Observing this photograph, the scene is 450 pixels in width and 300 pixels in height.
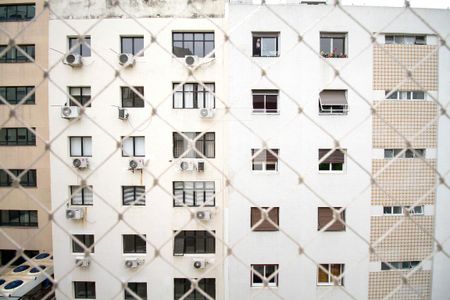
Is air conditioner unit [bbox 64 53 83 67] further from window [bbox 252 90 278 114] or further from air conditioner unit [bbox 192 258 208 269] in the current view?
air conditioner unit [bbox 192 258 208 269]

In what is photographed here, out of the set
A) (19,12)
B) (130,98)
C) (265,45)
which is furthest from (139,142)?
(19,12)

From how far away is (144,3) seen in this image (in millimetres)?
2832

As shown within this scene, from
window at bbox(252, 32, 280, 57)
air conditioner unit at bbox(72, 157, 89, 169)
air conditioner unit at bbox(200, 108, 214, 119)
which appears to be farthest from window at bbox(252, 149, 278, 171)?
air conditioner unit at bbox(72, 157, 89, 169)

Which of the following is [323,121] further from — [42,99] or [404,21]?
[42,99]

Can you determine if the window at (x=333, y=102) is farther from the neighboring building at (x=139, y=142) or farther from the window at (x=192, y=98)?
the window at (x=192, y=98)

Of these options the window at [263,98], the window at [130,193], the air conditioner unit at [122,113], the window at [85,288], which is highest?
the window at [263,98]

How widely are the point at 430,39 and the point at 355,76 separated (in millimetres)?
829

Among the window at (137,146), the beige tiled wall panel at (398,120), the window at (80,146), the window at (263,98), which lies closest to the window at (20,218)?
the window at (80,146)

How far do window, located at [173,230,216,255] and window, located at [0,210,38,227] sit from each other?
1.81 meters

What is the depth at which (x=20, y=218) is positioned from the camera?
10.8ft

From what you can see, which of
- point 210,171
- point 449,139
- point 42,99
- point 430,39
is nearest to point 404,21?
point 430,39

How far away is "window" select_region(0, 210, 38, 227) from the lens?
10.8 ft

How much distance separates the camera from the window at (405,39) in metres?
2.60

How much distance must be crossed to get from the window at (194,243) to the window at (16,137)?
81.8 inches
